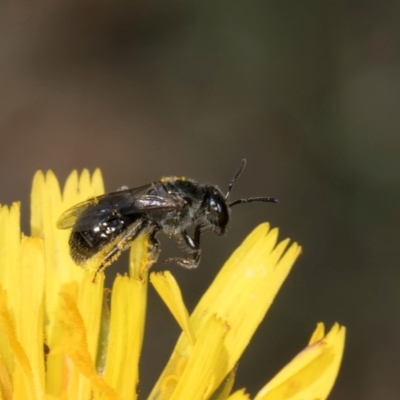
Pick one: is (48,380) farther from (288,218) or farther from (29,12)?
(29,12)

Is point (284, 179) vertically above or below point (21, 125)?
below

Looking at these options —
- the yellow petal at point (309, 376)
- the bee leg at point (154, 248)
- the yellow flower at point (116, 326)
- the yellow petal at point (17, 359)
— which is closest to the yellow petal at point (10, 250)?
the yellow flower at point (116, 326)

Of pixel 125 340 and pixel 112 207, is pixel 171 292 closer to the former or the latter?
pixel 125 340

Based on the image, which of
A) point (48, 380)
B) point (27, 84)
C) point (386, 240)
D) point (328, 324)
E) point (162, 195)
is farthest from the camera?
point (27, 84)

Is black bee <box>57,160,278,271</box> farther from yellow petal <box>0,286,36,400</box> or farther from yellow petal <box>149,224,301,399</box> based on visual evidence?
yellow petal <box>0,286,36,400</box>

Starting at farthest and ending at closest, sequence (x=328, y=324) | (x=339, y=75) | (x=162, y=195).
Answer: (x=339, y=75)
(x=328, y=324)
(x=162, y=195)

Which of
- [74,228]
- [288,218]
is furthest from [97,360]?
[288,218]

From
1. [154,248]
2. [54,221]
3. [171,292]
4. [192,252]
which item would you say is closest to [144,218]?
[154,248]
